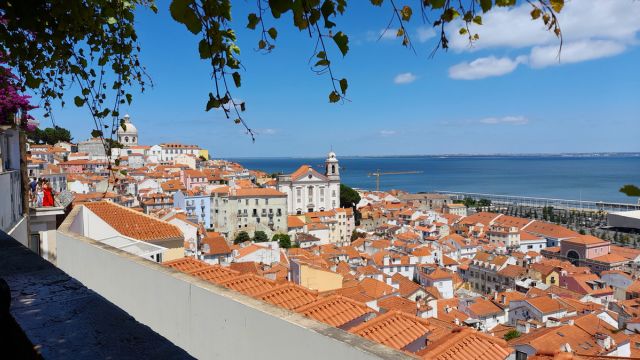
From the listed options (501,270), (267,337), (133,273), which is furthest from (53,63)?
(501,270)

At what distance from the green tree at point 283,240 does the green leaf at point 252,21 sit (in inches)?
1611

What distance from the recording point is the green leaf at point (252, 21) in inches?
62.3

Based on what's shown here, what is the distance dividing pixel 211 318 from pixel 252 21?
1742mm

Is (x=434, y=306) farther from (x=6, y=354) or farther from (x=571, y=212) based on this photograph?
(x=571, y=212)

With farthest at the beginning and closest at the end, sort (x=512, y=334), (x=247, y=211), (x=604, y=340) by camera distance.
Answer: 1. (x=247, y=211)
2. (x=512, y=334)
3. (x=604, y=340)

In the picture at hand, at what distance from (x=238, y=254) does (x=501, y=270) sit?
19006 millimetres

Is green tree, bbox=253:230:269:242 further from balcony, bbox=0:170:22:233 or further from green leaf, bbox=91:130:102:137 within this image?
green leaf, bbox=91:130:102:137

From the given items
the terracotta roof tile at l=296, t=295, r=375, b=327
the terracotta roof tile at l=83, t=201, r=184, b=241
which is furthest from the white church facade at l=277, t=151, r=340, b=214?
the terracotta roof tile at l=296, t=295, r=375, b=327

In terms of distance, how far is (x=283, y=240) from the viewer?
42875 mm

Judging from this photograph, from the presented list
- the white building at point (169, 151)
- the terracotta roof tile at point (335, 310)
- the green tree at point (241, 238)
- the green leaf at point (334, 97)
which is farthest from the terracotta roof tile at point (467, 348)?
the white building at point (169, 151)

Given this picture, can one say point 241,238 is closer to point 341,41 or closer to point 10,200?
point 10,200

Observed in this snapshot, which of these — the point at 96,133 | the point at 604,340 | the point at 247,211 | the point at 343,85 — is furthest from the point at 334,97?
the point at 247,211

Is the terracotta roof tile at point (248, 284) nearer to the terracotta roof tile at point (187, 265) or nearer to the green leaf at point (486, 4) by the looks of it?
the terracotta roof tile at point (187, 265)

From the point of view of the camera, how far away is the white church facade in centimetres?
5762
